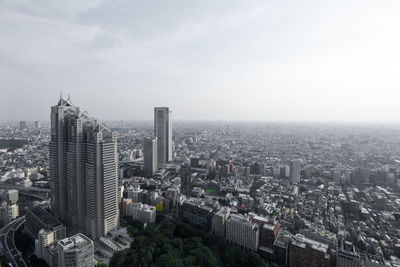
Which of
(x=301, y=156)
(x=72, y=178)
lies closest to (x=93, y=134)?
(x=72, y=178)

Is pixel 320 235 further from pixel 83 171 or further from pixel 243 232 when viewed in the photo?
pixel 83 171

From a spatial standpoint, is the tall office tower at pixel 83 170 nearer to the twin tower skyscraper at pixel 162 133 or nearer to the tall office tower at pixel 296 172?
the twin tower skyscraper at pixel 162 133

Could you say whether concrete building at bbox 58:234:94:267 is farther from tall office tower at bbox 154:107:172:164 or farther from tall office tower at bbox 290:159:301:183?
tall office tower at bbox 154:107:172:164

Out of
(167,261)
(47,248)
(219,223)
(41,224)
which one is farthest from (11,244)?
(219,223)

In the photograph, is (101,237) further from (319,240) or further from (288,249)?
(319,240)

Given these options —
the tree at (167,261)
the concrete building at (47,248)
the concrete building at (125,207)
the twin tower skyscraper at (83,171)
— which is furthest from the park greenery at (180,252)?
the concrete building at (125,207)

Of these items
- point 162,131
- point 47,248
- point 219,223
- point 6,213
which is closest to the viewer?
point 47,248
